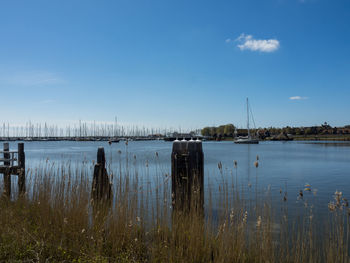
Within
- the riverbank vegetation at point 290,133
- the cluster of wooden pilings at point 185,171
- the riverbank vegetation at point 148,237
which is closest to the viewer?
the riverbank vegetation at point 148,237

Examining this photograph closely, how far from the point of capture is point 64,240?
4359 mm

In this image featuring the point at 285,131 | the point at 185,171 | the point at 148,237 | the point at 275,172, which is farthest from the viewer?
the point at 285,131

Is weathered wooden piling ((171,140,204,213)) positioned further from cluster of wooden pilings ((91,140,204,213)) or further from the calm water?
the calm water

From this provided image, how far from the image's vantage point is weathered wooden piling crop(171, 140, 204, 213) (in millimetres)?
4848

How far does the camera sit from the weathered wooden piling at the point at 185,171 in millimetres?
4848

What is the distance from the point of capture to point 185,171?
16.1ft

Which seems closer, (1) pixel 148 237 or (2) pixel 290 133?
(1) pixel 148 237

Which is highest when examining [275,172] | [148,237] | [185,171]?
[185,171]

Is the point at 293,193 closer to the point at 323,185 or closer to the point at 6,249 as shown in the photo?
the point at 323,185

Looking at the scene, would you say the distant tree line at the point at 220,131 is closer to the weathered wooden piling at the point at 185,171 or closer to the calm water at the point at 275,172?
the calm water at the point at 275,172

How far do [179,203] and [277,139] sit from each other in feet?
482

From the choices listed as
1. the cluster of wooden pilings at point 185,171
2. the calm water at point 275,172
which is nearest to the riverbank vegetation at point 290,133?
the calm water at point 275,172

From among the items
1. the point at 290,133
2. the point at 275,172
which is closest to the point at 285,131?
the point at 290,133

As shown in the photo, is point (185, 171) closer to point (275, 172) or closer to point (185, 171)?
point (185, 171)
